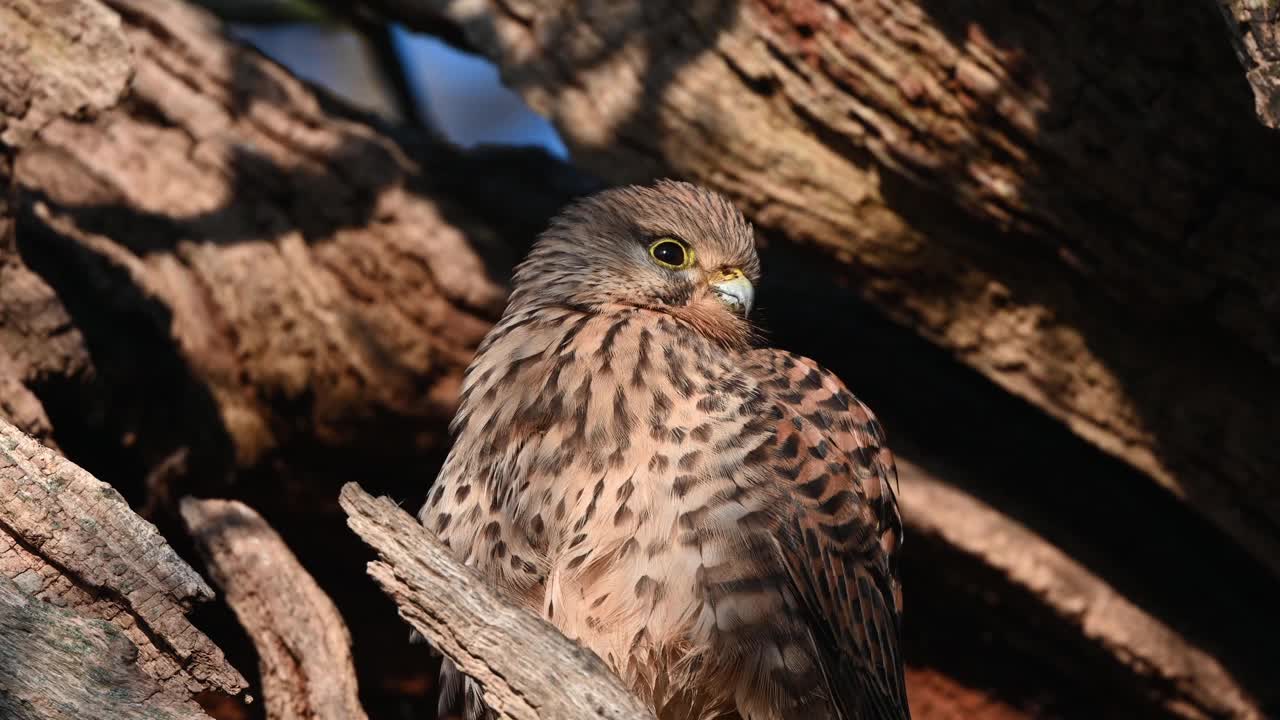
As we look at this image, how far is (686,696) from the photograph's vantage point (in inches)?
113

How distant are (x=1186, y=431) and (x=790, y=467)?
1.75m

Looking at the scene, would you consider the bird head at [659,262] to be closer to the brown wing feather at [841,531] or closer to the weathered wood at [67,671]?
the brown wing feather at [841,531]

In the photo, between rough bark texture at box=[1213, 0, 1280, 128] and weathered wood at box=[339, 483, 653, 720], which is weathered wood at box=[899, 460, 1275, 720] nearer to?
rough bark texture at box=[1213, 0, 1280, 128]

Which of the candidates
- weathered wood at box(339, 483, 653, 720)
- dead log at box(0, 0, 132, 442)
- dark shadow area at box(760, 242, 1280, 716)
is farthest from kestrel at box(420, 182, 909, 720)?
dark shadow area at box(760, 242, 1280, 716)

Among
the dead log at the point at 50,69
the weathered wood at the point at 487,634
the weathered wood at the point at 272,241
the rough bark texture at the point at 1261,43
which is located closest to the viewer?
the weathered wood at the point at 487,634

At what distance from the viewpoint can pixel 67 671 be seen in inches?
88.3

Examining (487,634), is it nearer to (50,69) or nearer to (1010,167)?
(50,69)

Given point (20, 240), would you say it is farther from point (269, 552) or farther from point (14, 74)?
point (269, 552)

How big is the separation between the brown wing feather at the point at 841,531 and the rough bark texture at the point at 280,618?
1.13m

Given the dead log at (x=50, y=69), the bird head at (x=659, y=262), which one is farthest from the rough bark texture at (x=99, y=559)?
the bird head at (x=659, y=262)

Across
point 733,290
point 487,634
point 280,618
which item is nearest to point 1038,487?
point 733,290

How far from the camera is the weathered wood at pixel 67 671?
2199 mm

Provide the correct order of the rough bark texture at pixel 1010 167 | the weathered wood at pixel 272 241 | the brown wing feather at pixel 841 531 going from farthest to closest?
the weathered wood at pixel 272 241 < the rough bark texture at pixel 1010 167 < the brown wing feather at pixel 841 531

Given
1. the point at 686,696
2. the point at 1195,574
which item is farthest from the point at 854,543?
the point at 1195,574
